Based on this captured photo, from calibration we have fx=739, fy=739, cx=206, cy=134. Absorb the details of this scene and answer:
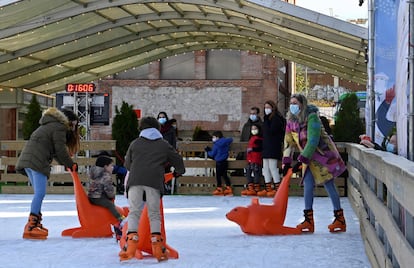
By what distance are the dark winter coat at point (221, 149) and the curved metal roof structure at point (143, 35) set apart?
2782mm

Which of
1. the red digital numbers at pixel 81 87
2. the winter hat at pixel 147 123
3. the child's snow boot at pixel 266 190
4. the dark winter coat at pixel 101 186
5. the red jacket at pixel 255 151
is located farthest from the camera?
the red digital numbers at pixel 81 87

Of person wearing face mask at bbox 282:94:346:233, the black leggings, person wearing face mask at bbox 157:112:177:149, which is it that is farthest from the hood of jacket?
the black leggings

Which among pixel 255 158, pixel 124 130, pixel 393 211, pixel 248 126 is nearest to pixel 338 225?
pixel 393 211

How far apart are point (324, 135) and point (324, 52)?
12945 millimetres

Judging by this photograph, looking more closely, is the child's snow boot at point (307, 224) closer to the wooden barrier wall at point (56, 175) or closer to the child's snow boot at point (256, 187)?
the child's snow boot at point (256, 187)

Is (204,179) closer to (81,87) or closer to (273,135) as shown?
(273,135)

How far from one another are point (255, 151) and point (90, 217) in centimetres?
608

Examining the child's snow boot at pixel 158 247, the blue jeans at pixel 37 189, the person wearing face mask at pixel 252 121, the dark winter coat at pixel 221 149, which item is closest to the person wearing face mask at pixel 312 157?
the child's snow boot at pixel 158 247

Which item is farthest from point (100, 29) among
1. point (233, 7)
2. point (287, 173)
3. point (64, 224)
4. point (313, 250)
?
point (313, 250)

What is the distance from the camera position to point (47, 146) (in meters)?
7.44

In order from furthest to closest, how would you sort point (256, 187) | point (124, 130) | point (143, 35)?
point (143, 35)
point (124, 130)
point (256, 187)

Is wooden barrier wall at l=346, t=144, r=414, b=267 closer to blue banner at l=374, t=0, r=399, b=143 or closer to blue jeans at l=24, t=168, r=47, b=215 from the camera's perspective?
blue banner at l=374, t=0, r=399, b=143

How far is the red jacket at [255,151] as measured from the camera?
1306 cm

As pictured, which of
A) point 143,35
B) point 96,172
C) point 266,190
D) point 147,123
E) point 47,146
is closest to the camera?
point 147,123
